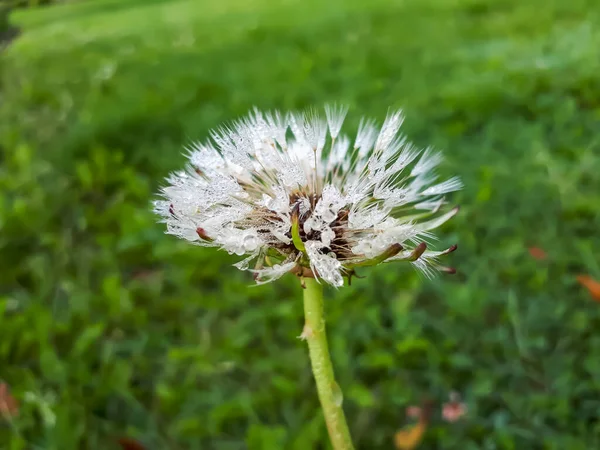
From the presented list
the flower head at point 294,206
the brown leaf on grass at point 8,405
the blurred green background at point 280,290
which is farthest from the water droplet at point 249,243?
the brown leaf on grass at point 8,405

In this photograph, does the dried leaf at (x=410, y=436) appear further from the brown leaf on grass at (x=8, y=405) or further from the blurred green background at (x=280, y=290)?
the brown leaf on grass at (x=8, y=405)

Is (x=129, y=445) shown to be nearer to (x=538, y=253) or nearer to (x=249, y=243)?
(x=249, y=243)

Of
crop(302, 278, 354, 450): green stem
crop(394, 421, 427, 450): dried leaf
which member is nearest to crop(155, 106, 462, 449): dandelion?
crop(302, 278, 354, 450): green stem

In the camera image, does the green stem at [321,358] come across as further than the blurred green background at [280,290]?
No

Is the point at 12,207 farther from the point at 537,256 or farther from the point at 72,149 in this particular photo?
→ the point at 537,256

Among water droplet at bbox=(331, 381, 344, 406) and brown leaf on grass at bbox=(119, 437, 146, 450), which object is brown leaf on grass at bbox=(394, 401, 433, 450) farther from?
water droplet at bbox=(331, 381, 344, 406)
